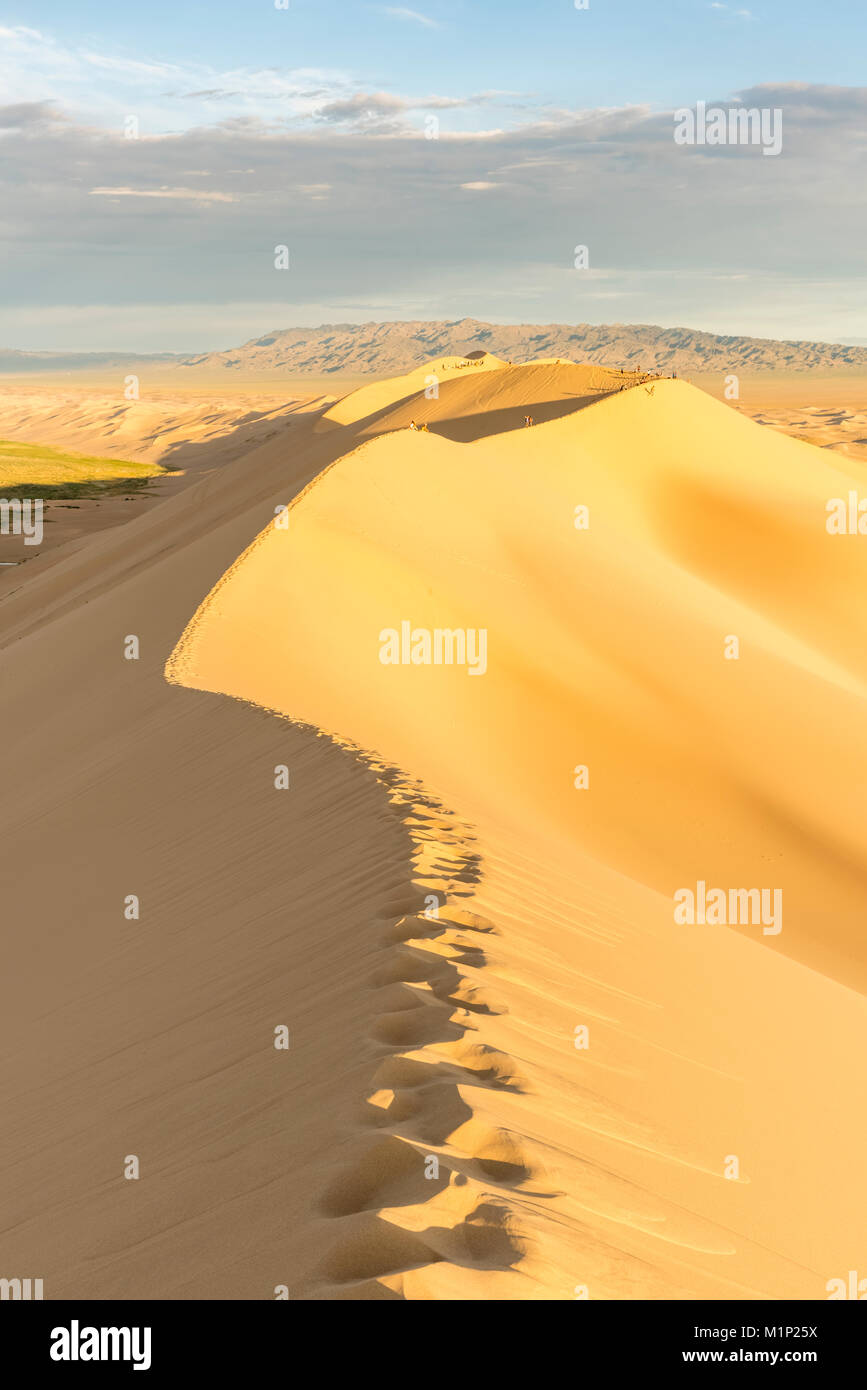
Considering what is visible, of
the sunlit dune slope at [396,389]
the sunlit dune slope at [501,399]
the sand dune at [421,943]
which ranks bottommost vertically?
the sand dune at [421,943]

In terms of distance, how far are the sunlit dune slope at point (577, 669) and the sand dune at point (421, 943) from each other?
0.22 feet

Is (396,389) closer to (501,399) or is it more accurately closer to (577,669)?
(501,399)

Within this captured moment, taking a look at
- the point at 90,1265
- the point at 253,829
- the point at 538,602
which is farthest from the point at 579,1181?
the point at 538,602

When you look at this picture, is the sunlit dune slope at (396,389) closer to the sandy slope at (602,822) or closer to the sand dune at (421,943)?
the sandy slope at (602,822)

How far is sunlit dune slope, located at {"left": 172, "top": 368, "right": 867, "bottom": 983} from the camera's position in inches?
427

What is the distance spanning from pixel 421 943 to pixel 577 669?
9.89 m

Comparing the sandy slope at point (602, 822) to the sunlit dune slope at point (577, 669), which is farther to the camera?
the sunlit dune slope at point (577, 669)

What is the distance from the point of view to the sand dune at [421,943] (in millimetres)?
3238

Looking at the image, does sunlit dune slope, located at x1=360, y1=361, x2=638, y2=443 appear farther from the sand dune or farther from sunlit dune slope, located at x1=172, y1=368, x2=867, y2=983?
the sand dune

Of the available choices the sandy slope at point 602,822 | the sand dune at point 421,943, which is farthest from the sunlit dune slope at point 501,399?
the sand dune at point 421,943

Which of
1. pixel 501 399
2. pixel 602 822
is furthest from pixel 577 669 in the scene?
pixel 501 399

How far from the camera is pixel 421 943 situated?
15.8 feet

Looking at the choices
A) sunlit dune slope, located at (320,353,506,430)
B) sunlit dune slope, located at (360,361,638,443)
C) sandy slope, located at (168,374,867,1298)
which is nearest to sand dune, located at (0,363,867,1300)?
sandy slope, located at (168,374,867,1298)
